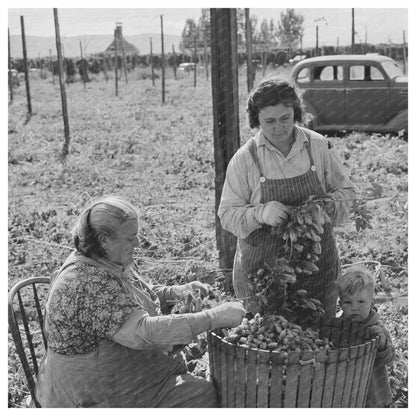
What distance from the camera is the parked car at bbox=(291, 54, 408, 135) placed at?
12.2 m

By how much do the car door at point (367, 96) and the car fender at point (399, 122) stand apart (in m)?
0.22

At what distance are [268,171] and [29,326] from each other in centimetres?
255

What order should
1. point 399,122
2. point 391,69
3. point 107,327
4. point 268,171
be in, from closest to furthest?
point 107,327, point 268,171, point 399,122, point 391,69

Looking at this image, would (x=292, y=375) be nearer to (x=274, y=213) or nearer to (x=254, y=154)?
(x=274, y=213)

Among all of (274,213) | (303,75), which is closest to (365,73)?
(303,75)

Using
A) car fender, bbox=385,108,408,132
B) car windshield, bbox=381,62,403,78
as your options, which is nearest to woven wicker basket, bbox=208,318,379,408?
car fender, bbox=385,108,408,132

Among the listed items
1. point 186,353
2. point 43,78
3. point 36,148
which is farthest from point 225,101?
point 43,78

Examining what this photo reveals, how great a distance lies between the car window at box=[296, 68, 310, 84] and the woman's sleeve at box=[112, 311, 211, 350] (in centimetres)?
1112

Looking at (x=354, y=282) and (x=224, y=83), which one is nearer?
(x=354, y=282)

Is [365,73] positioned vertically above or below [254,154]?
above

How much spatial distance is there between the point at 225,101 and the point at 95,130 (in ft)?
30.9

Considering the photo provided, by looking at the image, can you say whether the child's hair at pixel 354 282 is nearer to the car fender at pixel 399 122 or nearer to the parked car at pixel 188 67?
the car fender at pixel 399 122

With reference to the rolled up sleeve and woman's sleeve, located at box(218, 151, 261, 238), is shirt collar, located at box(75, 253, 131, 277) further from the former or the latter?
the rolled up sleeve

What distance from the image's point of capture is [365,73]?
41.6 feet
